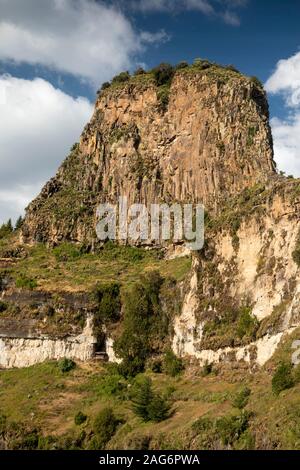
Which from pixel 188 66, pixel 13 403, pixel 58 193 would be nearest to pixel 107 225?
pixel 58 193

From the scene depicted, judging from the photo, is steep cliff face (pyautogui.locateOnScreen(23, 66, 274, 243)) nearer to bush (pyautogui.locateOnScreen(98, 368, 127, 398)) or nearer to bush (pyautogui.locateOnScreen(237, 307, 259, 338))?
bush (pyautogui.locateOnScreen(237, 307, 259, 338))

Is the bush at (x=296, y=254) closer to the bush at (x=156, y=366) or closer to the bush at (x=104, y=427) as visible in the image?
the bush at (x=156, y=366)

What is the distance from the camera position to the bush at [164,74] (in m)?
88.7

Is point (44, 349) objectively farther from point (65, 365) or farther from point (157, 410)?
point (157, 410)

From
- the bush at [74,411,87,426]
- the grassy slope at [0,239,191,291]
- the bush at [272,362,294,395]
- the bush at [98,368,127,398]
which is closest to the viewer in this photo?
the bush at [272,362,294,395]

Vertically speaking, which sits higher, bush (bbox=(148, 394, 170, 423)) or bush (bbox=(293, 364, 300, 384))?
bush (bbox=(293, 364, 300, 384))

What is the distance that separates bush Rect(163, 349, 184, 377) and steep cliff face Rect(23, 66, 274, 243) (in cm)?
2470

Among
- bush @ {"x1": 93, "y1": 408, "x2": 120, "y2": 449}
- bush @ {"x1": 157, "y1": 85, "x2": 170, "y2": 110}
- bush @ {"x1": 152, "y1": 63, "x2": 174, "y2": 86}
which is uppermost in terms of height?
bush @ {"x1": 152, "y1": 63, "x2": 174, "y2": 86}

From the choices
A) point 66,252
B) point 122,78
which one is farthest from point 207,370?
point 122,78

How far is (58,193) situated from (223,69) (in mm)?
29908

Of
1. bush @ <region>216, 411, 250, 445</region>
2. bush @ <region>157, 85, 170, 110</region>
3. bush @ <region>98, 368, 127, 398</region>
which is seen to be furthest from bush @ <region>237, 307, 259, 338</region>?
bush @ <region>157, 85, 170, 110</region>

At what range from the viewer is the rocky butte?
50.9m

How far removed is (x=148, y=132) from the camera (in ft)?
283

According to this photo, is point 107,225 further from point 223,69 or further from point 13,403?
point 13,403
